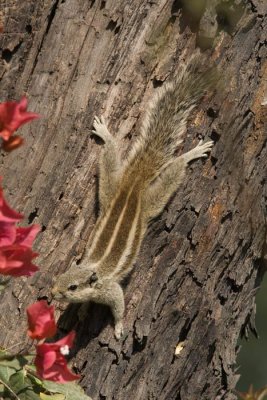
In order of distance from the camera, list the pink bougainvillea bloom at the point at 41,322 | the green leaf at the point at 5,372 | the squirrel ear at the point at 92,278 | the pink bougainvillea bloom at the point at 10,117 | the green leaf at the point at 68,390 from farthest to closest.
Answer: the squirrel ear at the point at 92,278 < the green leaf at the point at 68,390 < the green leaf at the point at 5,372 < the pink bougainvillea bloom at the point at 41,322 < the pink bougainvillea bloom at the point at 10,117

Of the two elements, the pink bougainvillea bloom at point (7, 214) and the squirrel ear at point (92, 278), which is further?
the squirrel ear at point (92, 278)

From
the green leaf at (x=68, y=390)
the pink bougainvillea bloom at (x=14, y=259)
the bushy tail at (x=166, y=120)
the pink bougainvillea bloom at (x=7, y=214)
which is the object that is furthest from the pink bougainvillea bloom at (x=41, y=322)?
the bushy tail at (x=166, y=120)

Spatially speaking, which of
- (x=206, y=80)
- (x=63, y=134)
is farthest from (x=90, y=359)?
(x=206, y=80)

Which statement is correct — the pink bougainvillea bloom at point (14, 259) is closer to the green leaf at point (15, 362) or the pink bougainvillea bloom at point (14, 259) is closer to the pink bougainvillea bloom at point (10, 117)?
the pink bougainvillea bloom at point (10, 117)

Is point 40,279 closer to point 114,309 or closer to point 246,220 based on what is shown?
point 114,309

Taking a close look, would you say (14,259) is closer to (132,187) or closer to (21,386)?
(21,386)

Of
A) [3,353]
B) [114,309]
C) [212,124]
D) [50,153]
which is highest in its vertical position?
[212,124]

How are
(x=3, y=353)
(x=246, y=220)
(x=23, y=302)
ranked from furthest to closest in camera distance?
(x=246, y=220), (x=23, y=302), (x=3, y=353)
